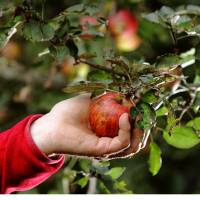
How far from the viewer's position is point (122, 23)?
2.90 meters

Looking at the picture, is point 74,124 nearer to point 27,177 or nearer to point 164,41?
point 27,177

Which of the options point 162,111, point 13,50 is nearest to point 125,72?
point 162,111

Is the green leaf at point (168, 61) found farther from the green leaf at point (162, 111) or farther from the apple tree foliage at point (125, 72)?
the green leaf at point (162, 111)

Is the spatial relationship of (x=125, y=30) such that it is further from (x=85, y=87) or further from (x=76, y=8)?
(x=85, y=87)

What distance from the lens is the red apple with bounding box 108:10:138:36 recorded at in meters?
2.90

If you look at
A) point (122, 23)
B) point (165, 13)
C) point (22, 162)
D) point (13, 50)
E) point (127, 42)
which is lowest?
point (13, 50)

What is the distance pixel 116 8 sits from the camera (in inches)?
115

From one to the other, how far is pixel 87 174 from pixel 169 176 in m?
1.79

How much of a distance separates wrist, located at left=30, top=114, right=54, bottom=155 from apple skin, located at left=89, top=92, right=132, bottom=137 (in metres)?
0.11

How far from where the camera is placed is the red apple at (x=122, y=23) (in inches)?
114

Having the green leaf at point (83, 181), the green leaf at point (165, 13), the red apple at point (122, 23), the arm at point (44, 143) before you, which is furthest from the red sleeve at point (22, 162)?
the red apple at point (122, 23)

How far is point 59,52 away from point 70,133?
7.7 inches

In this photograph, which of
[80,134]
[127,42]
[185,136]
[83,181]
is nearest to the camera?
[80,134]

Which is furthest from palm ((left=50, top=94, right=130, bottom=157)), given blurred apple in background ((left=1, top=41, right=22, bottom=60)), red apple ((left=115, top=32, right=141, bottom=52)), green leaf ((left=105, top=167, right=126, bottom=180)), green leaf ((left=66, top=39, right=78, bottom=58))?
blurred apple in background ((left=1, top=41, right=22, bottom=60))
